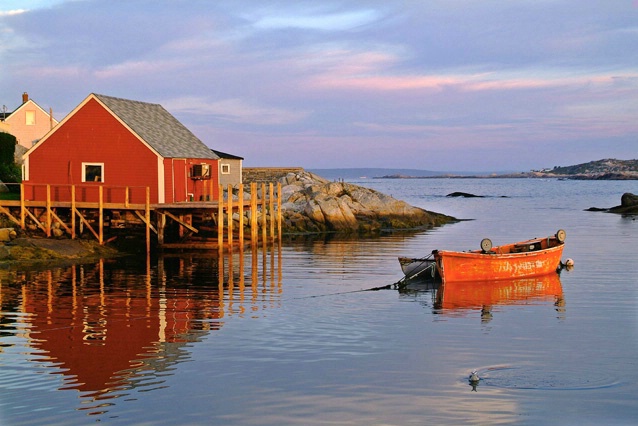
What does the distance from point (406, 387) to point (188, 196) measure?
28.9 m

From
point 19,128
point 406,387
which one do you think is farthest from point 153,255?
point 19,128

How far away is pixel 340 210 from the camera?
5978 centimetres

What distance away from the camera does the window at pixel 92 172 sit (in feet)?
→ 135

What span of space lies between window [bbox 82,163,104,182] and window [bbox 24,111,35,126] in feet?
121

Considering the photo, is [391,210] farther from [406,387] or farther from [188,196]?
[406,387]

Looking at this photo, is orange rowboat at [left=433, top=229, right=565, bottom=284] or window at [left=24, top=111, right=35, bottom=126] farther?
window at [left=24, top=111, right=35, bottom=126]

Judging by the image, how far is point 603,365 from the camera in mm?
18328

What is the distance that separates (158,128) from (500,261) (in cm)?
2028

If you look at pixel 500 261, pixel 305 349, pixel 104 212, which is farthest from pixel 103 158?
pixel 305 349

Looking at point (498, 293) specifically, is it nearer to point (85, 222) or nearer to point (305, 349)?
point (305, 349)

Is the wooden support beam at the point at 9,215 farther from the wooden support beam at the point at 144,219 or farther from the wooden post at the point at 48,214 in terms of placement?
the wooden support beam at the point at 144,219

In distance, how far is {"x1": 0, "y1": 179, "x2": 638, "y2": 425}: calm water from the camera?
14836 mm

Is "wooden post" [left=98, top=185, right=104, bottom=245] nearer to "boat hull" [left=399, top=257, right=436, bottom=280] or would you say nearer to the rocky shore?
"boat hull" [left=399, top=257, right=436, bottom=280]

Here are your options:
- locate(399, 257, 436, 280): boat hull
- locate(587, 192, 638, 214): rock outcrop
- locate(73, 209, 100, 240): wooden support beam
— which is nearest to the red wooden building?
locate(73, 209, 100, 240): wooden support beam
